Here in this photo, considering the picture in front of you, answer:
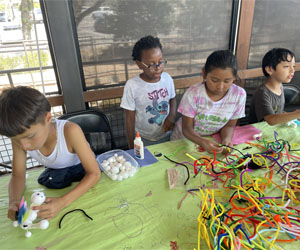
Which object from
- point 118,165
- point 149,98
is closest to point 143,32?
point 149,98

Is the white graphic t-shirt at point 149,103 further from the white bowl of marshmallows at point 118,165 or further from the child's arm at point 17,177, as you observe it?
the child's arm at point 17,177

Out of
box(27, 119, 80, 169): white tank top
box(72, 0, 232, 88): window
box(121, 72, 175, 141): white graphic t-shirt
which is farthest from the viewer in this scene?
box(72, 0, 232, 88): window

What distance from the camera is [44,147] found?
3.59ft

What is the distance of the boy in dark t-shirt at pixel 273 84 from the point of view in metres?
1.62

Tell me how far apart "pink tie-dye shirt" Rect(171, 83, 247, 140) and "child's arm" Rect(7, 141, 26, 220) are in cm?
96

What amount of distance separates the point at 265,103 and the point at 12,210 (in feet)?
5.50

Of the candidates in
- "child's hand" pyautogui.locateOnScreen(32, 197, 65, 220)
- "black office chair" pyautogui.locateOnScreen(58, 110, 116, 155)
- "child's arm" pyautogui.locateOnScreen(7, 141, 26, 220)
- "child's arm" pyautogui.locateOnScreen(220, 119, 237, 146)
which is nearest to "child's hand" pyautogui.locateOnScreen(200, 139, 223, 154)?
"child's arm" pyautogui.locateOnScreen(220, 119, 237, 146)

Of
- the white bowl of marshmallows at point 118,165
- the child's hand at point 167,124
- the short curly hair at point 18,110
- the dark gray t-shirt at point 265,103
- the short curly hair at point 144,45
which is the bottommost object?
the child's hand at point 167,124

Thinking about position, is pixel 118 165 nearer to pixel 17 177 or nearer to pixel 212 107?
pixel 17 177

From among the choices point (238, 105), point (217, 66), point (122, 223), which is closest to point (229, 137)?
point (238, 105)

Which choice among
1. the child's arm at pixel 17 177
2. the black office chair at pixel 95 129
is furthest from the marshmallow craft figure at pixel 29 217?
the black office chair at pixel 95 129

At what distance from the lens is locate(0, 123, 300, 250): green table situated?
765mm

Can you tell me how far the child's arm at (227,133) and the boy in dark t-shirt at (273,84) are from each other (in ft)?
1.03

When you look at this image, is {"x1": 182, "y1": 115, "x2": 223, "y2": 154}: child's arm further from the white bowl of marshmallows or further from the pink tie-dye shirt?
the white bowl of marshmallows
